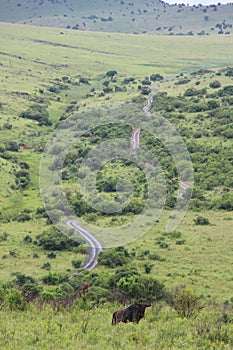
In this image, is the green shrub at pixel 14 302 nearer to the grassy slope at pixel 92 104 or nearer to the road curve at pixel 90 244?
the grassy slope at pixel 92 104

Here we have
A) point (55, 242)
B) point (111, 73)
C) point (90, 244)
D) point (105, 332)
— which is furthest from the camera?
point (111, 73)

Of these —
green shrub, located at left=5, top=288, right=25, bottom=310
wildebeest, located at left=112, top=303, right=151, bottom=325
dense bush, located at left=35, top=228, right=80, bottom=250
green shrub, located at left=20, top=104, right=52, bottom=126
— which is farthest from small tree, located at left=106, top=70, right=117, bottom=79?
wildebeest, located at left=112, top=303, right=151, bottom=325

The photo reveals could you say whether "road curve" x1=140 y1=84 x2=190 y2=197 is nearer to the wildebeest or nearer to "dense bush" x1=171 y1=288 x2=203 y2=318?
"dense bush" x1=171 y1=288 x2=203 y2=318

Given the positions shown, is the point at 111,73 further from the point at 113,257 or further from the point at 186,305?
the point at 186,305

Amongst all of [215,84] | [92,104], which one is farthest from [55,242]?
[215,84]

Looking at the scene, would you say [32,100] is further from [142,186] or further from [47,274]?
[47,274]

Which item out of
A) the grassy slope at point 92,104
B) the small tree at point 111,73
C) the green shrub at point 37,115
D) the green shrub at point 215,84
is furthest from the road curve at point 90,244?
the small tree at point 111,73
